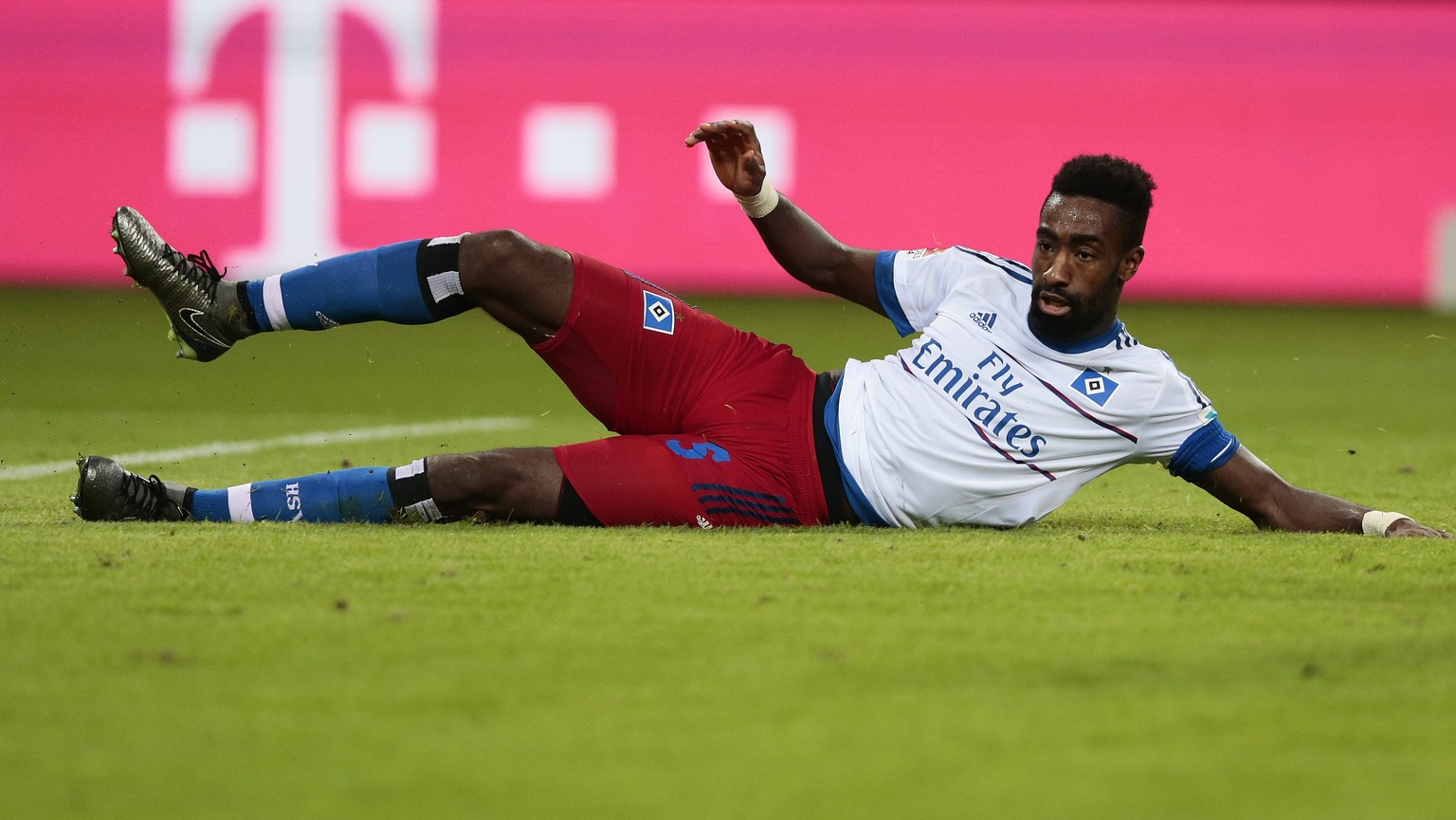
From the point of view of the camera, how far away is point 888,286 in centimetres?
416

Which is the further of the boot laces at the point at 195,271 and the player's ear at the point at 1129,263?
the player's ear at the point at 1129,263

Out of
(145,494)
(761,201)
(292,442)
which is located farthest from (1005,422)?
(292,442)

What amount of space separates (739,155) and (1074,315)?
0.90m

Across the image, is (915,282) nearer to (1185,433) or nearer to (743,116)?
(1185,433)

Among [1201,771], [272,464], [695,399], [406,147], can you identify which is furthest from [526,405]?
[1201,771]

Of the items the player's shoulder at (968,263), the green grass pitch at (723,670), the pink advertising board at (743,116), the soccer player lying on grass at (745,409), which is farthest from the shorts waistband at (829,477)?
the pink advertising board at (743,116)

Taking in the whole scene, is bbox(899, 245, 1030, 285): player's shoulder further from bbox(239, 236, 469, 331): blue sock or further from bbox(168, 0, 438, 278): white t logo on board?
bbox(168, 0, 438, 278): white t logo on board

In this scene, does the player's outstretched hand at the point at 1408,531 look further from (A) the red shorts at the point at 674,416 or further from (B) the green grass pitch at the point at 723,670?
(A) the red shorts at the point at 674,416

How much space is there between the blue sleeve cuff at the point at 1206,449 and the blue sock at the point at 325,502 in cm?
172

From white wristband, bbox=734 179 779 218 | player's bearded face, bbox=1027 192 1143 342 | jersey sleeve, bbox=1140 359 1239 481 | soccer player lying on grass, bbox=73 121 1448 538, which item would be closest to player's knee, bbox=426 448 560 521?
soccer player lying on grass, bbox=73 121 1448 538

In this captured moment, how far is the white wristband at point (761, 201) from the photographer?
411 centimetres

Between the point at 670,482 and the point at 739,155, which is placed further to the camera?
the point at 739,155

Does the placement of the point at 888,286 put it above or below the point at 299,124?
below

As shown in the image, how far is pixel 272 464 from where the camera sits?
5371mm
